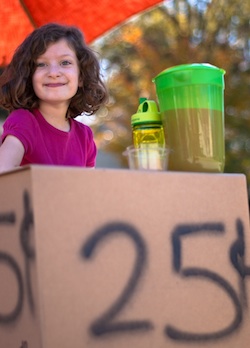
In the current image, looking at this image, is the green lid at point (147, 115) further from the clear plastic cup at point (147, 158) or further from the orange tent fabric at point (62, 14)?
the orange tent fabric at point (62, 14)

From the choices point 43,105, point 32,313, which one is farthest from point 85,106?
point 32,313

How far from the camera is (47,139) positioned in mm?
2252

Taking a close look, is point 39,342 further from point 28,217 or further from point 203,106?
point 203,106

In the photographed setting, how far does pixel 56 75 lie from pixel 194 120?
528 mm

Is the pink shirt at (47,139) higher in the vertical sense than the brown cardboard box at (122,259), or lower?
higher

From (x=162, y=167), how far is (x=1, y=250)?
55 cm

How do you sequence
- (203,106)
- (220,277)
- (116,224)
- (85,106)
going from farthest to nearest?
(85,106) < (203,106) < (220,277) < (116,224)

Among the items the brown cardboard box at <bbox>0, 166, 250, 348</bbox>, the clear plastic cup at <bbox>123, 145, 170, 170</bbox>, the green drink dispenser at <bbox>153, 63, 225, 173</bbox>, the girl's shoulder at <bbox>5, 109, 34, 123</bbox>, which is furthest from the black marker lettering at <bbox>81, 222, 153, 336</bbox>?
the girl's shoulder at <bbox>5, 109, 34, 123</bbox>

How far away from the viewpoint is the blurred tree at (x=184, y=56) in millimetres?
10305

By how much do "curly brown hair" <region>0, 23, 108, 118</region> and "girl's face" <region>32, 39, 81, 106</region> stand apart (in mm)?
28

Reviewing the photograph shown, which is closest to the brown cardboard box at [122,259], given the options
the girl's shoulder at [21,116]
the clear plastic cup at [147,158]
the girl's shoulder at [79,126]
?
the clear plastic cup at [147,158]

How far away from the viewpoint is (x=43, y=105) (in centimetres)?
230

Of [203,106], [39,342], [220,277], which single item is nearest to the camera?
[39,342]

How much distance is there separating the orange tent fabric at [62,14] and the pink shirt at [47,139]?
3.45 ft
